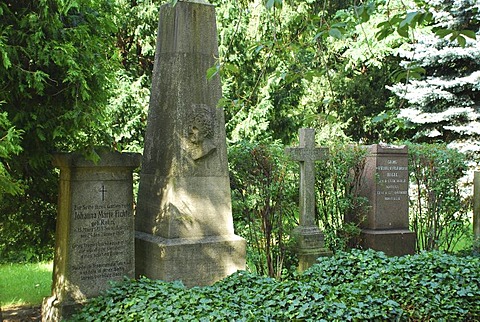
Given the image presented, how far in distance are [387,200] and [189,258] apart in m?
4.62

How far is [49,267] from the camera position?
10.6 meters

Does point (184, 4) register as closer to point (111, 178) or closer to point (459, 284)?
point (111, 178)

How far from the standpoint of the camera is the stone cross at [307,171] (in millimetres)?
8555

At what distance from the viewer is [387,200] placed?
9.77 meters

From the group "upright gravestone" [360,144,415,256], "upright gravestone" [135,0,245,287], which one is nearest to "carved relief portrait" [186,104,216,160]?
"upright gravestone" [135,0,245,287]

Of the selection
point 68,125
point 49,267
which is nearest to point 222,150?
point 68,125

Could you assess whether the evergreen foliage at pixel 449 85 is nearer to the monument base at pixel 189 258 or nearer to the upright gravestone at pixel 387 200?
the upright gravestone at pixel 387 200

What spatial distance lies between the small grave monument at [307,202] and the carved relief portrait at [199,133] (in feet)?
7.20

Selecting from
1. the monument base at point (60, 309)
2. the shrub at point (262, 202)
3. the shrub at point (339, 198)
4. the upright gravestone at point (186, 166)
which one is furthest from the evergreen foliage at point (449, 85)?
the monument base at point (60, 309)

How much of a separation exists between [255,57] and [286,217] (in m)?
6.81

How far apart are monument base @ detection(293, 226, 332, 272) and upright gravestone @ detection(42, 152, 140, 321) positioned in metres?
3.06

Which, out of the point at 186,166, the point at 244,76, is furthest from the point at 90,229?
the point at 244,76

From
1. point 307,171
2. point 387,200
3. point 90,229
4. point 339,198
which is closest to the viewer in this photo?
point 90,229

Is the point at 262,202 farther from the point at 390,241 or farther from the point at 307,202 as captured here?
the point at 390,241
